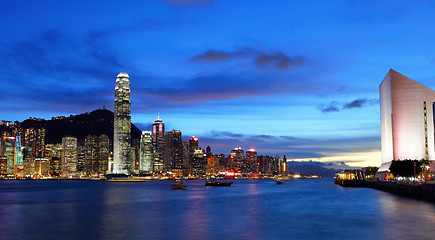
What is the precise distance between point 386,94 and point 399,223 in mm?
127532

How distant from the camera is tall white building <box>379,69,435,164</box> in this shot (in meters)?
159

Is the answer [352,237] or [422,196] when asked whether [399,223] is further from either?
[422,196]

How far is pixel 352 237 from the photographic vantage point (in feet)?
140

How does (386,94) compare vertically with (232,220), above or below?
above

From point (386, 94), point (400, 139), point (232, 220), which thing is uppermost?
A: point (386, 94)

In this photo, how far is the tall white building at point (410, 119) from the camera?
159000 mm

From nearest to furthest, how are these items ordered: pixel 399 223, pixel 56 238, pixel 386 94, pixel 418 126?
pixel 56 238
pixel 399 223
pixel 418 126
pixel 386 94

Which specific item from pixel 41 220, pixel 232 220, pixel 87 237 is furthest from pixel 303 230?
pixel 41 220

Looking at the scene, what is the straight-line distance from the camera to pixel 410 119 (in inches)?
6329

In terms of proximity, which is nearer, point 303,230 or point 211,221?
→ point 303,230

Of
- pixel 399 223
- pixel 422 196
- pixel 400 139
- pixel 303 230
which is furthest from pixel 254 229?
pixel 400 139

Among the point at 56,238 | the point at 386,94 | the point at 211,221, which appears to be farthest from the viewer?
the point at 386,94

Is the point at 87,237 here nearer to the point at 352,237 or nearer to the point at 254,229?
the point at 254,229

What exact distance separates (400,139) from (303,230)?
126220 millimetres
